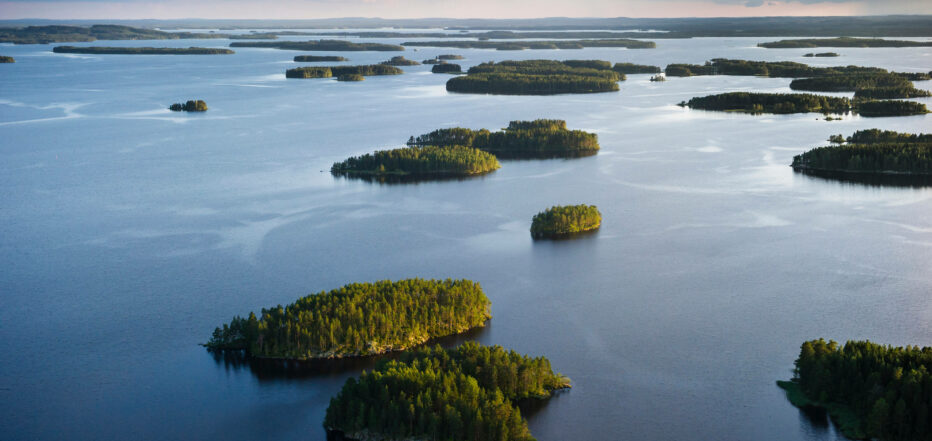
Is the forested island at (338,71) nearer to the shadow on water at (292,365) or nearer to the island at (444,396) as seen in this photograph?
the shadow on water at (292,365)

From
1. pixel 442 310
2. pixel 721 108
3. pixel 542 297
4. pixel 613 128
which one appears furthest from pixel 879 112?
pixel 442 310

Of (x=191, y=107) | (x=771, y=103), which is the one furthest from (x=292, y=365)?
(x=191, y=107)

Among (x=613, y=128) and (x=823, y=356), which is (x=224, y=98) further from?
(x=823, y=356)

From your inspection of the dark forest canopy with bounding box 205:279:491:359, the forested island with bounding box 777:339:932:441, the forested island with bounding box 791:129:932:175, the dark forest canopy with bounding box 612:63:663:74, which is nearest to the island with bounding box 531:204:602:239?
the dark forest canopy with bounding box 205:279:491:359

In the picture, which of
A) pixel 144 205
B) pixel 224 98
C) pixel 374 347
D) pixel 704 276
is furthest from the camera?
pixel 224 98

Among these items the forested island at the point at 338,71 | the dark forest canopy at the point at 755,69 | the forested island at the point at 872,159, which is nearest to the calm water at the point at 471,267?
the forested island at the point at 872,159

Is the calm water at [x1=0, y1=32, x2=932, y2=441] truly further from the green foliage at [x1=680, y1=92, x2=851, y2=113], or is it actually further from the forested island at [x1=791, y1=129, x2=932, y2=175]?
the green foliage at [x1=680, y1=92, x2=851, y2=113]

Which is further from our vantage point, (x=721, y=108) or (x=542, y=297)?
(x=721, y=108)
